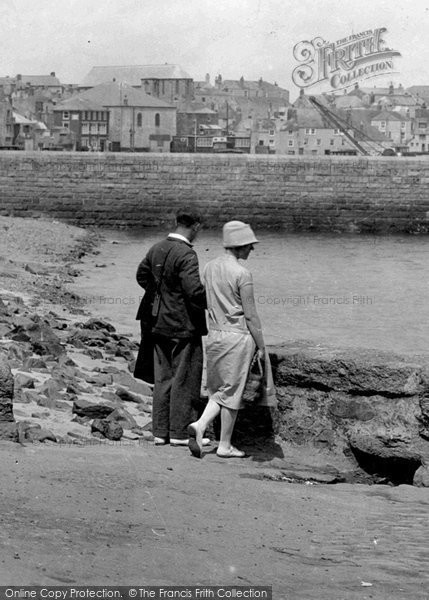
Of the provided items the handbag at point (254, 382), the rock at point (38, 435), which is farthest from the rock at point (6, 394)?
the handbag at point (254, 382)

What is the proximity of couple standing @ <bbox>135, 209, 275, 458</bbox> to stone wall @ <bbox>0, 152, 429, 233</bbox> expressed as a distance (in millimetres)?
Result: 32475

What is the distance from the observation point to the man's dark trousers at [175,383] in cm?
702

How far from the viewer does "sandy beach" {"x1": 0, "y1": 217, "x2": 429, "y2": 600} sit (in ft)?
14.5

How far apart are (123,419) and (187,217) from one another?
177 cm

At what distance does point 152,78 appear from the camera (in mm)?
120875

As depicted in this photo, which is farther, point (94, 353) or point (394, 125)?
point (394, 125)

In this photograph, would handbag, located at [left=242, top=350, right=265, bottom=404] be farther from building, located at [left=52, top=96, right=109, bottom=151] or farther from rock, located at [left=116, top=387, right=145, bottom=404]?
building, located at [left=52, top=96, right=109, bottom=151]

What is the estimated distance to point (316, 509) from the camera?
5.75 metres

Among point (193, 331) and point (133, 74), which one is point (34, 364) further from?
point (133, 74)

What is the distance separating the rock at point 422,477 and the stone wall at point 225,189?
108 ft

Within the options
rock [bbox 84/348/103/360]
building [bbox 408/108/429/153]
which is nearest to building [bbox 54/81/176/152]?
building [bbox 408/108/429/153]

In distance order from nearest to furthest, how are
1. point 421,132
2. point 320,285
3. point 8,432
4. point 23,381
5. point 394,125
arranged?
1. point 8,432
2. point 23,381
3. point 320,285
4. point 394,125
5. point 421,132

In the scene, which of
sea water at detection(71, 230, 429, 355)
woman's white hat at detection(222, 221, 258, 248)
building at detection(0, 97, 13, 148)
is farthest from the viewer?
building at detection(0, 97, 13, 148)

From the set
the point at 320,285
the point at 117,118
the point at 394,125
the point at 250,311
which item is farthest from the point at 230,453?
the point at 394,125
